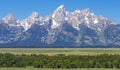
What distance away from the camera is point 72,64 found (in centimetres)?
14612

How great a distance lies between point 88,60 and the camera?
155 meters

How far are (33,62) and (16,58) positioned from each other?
28.8 ft

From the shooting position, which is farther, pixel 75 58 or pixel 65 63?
pixel 75 58

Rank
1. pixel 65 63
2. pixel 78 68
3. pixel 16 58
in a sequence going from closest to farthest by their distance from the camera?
pixel 78 68
pixel 65 63
pixel 16 58

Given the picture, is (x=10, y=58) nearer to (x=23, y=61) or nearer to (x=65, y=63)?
(x=23, y=61)

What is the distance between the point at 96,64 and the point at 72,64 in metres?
7.99

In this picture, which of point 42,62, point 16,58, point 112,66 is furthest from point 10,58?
point 112,66

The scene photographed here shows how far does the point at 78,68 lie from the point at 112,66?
1254cm

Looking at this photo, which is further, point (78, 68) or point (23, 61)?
point (23, 61)

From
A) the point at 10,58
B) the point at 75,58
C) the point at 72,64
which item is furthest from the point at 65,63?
the point at 10,58

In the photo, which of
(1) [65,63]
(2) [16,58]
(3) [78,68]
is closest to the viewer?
(3) [78,68]

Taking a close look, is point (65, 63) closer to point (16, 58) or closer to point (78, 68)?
point (78, 68)

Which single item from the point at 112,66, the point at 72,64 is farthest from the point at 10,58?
the point at 112,66

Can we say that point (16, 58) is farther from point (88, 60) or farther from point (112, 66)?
point (112, 66)
